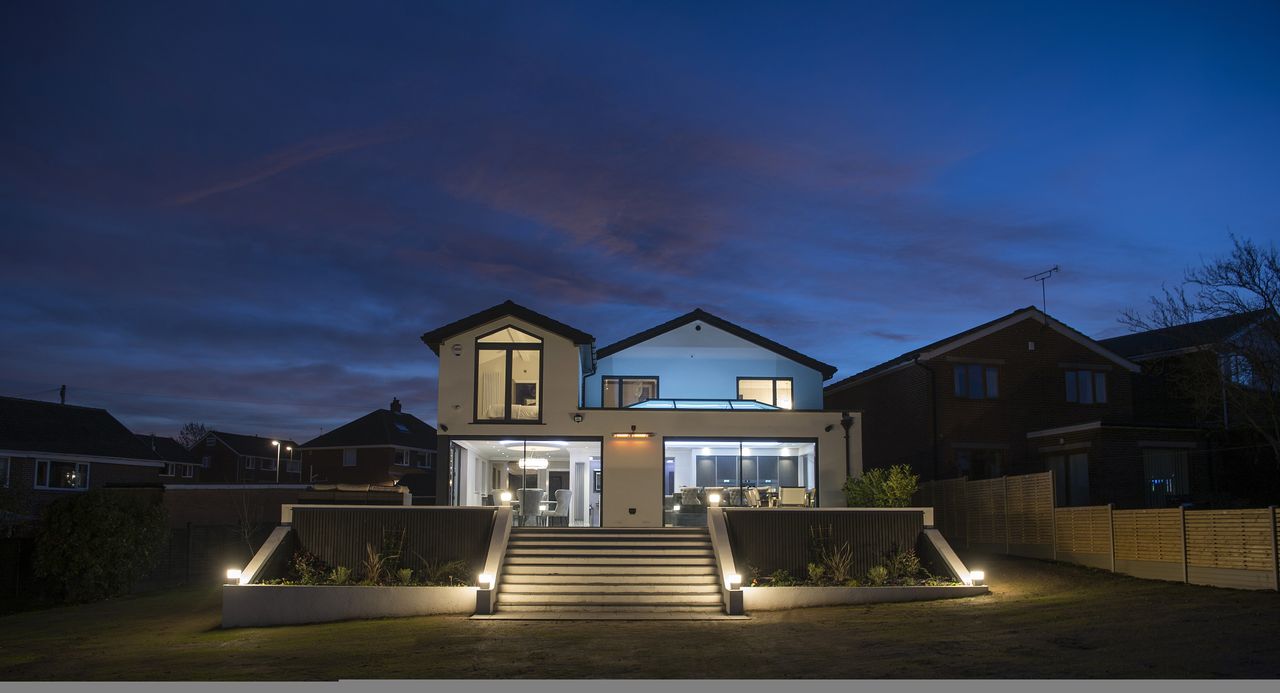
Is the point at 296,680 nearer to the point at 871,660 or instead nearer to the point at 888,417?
the point at 871,660

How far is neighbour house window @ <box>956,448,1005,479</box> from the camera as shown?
3256cm

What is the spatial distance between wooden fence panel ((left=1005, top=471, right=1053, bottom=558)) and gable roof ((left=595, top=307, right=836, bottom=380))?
303 inches

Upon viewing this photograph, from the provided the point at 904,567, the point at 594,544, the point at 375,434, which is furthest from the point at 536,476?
the point at 375,434

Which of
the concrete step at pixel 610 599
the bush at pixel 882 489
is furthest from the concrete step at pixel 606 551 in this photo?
the bush at pixel 882 489

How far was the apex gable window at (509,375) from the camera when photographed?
2652 centimetres

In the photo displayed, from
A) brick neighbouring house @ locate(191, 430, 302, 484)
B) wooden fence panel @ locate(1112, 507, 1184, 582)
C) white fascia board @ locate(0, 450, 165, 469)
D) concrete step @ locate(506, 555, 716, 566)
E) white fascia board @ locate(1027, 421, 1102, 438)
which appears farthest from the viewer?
brick neighbouring house @ locate(191, 430, 302, 484)

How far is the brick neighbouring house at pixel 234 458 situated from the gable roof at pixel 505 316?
148ft

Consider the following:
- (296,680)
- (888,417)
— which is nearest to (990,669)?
(296,680)

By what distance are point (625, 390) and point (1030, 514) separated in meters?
11.9

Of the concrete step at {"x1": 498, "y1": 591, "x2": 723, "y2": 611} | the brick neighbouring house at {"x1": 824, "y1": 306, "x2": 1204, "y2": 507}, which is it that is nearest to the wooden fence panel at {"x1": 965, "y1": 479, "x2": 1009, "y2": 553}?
the brick neighbouring house at {"x1": 824, "y1": 306, "x2": 1204, "y2": 507}

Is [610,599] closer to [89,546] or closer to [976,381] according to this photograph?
[89,546]

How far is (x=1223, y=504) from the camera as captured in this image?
24938 millimetres

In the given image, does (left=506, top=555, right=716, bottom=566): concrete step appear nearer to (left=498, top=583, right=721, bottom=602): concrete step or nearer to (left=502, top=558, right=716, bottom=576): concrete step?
(left=502, top=558, right=716, bottom=576): concrete step

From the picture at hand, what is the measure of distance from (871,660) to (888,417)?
23.1 meters
